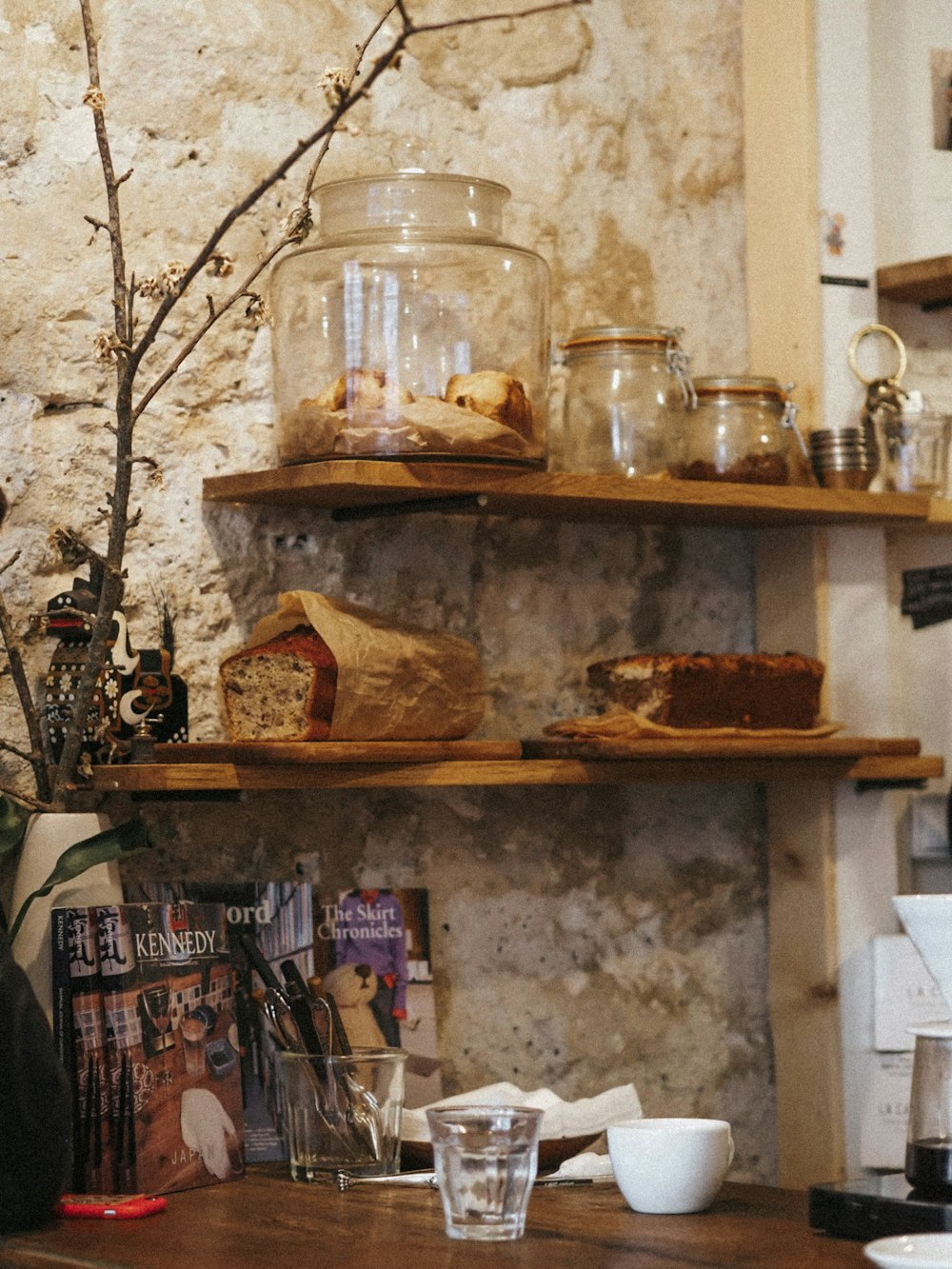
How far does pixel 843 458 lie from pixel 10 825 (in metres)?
1.10

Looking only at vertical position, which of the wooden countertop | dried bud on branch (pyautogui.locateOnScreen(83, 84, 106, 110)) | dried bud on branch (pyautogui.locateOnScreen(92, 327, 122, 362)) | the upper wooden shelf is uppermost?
dried bud on branch (pyautogui.locateOnScreen(83, 84, 106, 110))

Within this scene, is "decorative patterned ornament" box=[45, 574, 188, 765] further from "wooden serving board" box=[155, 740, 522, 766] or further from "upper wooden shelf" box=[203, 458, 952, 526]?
"upper wooden shelf" box=[203, 458, 952, 526]

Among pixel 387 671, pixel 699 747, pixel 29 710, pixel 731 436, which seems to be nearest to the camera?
pixel 29 710

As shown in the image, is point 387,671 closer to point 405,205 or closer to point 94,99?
point 405,205

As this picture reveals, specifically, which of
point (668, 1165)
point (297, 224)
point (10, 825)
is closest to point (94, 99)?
point (297, 224)

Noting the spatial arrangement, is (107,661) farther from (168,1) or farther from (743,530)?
(743,530)

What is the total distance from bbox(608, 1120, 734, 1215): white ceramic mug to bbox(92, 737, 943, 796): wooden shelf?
0.47 m

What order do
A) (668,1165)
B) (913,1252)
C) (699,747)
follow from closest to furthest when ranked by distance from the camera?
(913,1252) < (668,1165) < (699,747)

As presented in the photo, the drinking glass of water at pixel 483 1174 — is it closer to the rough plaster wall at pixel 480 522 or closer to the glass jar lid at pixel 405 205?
the rough plaster wall at pixel 480 522

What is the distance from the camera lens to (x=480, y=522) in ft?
6.87

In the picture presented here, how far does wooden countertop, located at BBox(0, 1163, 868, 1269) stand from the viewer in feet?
4.14

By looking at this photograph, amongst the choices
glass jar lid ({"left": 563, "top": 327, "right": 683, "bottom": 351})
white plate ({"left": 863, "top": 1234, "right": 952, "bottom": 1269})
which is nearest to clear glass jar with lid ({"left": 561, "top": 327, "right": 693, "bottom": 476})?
glass jar lid ({"left": 563, "top": 327, "right": 683, "bottom": 351})

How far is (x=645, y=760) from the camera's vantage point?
194 cm

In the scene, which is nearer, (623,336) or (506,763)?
(506,763)
